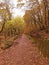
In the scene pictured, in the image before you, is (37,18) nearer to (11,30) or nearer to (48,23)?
(48,23)

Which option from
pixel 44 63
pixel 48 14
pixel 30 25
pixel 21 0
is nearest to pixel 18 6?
pixel 21 0

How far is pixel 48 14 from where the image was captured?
45.1 m

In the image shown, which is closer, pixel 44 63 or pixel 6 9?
pixel 44 63

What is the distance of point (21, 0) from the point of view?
45.1 metres

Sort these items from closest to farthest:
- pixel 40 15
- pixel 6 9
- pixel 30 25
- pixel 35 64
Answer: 1. pixel 35 64
2. pixel 6 9
3. pixel 40 15
4. pixel 30 25

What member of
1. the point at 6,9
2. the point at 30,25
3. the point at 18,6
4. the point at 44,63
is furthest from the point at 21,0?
the point at 44,63

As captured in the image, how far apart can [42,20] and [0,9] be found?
1191 cm

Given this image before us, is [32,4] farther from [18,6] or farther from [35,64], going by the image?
[35,64]

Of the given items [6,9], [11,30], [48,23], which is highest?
[6,9]

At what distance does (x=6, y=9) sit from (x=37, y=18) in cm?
1016

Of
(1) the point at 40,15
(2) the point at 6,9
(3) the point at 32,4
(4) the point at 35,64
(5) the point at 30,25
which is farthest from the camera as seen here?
(5) the point at 30,25

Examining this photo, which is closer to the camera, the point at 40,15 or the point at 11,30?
the point at 40,15

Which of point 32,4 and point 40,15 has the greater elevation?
point 32,4

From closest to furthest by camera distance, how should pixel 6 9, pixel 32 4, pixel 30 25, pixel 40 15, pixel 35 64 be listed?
1. pixel 35 64
2. pixel 32 4
3. pixel 6 9
4. pixel 40 15
5. pixel 30 25
